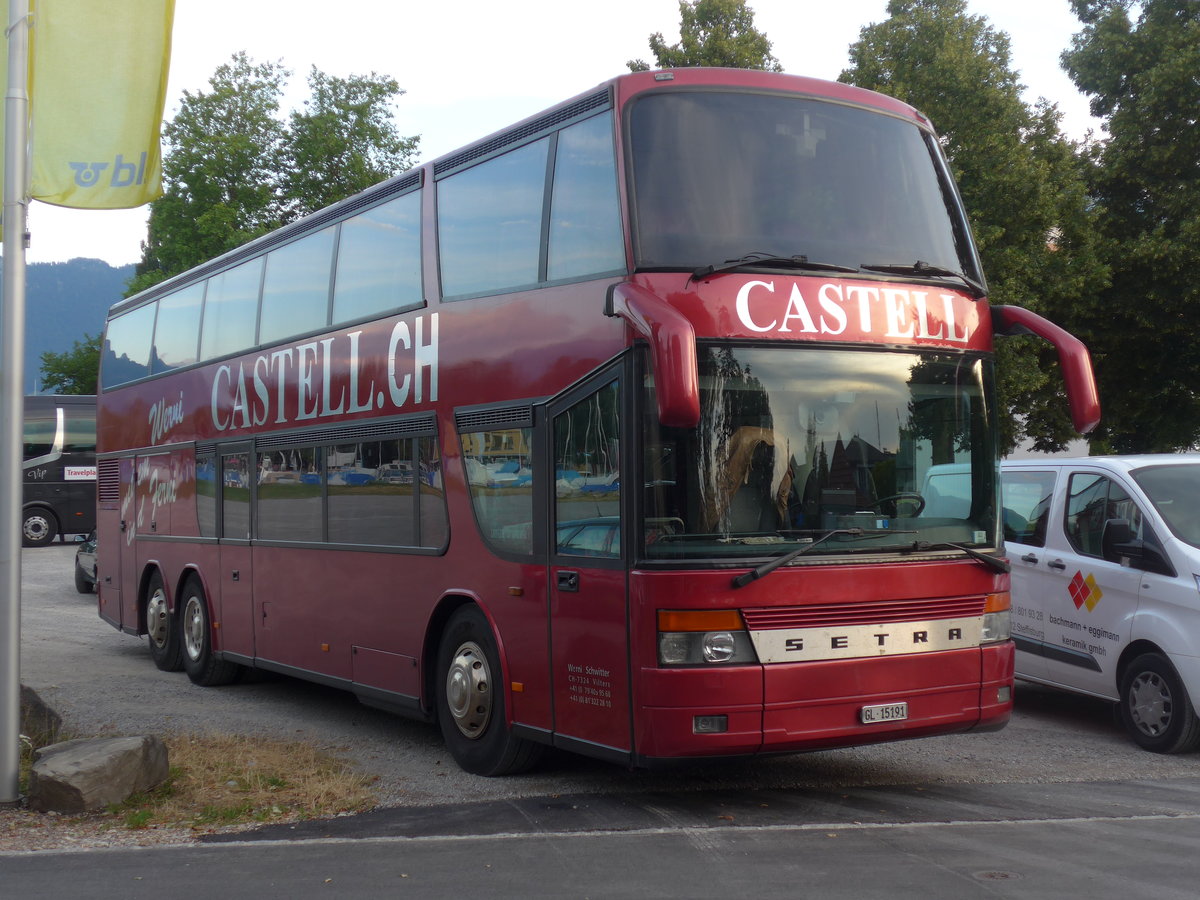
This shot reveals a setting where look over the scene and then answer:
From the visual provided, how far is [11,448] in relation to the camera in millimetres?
7480

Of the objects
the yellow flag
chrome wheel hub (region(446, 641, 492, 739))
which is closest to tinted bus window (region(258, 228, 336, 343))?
the yellow flag

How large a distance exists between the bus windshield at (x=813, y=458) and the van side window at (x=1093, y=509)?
9.10 feet

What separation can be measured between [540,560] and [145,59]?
4.02 meters

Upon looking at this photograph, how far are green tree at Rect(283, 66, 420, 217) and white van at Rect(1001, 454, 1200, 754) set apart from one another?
4127cm

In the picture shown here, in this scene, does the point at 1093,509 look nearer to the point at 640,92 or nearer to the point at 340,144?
the point at 640,92

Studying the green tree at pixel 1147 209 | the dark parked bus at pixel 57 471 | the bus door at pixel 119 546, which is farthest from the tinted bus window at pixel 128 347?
the dark parked bus at pixel 57 471

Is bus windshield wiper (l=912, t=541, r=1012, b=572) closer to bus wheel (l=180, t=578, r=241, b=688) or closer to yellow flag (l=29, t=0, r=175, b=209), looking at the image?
yellow flag (l=29, t=0, r=175, b=209)

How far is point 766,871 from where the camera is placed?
5910 millimetres

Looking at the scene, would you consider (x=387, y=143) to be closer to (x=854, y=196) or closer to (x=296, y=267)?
(x=296, y=267)

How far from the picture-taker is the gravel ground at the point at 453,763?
315 inches

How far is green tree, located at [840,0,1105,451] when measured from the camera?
2288 centimetres

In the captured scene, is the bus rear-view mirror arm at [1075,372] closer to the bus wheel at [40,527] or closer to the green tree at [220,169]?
the bus wheel at [40,527]

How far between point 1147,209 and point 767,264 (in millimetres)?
21226

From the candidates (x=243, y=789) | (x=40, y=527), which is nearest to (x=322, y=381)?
(x=243, y=789)
